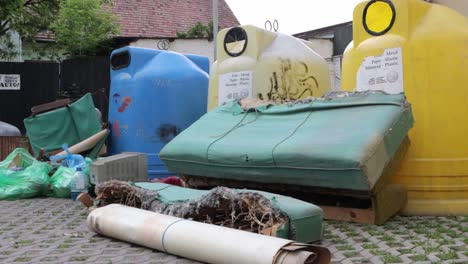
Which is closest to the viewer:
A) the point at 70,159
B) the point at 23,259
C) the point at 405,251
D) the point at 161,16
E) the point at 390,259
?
the point at 390,259

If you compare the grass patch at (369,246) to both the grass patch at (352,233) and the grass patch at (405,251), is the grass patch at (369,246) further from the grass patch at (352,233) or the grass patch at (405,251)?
the grass patch at (352,233)

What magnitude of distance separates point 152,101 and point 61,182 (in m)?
1.55

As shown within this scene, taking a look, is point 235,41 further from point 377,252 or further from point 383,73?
point 377,252

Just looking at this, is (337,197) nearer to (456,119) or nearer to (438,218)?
(438,218)

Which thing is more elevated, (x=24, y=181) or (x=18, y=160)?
(x=18, y=160)

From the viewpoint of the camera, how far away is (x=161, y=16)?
1939 cm

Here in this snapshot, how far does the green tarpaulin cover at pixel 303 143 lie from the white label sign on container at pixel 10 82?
303 inches

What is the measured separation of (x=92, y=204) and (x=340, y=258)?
246 centimetres

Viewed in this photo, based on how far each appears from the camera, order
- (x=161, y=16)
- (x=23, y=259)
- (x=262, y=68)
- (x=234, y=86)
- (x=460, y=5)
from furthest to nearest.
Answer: (x=161, y=16) → (x=234, y=86) → (x=262, y=68) → (x=460, y=5) → (x=23, y=259)

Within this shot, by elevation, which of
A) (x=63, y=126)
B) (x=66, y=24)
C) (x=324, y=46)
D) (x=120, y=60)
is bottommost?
(x=63, y=126)

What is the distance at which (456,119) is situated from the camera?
464 cm

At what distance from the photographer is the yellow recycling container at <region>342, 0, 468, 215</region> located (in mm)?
4637

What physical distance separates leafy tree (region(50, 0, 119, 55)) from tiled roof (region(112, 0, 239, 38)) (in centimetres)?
264

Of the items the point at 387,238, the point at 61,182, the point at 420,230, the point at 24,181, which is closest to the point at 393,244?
the point at 387,238
